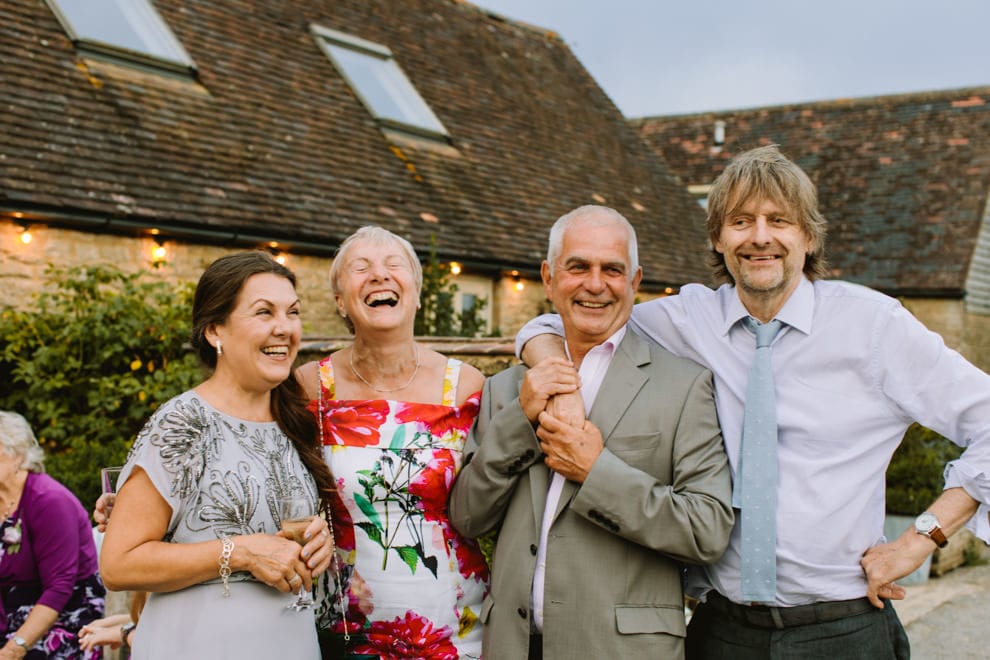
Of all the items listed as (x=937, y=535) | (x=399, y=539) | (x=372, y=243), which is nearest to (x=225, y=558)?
(x=399, y=539)

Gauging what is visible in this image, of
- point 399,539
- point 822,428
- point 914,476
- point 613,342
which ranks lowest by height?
point 914,476

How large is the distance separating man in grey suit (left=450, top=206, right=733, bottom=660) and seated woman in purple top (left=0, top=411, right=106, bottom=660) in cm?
210

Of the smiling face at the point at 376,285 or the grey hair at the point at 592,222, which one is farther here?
the smiling face at the point at 376,285

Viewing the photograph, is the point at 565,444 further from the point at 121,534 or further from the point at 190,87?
the point at 190,87

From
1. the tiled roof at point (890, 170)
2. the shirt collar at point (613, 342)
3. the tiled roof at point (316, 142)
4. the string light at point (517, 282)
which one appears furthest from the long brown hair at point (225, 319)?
the tiled roof at point (890, 170)

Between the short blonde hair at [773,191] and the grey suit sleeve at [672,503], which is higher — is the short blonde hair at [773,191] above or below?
above

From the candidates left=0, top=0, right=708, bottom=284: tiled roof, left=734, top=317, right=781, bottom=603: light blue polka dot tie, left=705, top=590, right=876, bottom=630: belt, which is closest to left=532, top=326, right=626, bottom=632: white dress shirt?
left=734, top=317, right=781, bottom=603: light blue polka dot tie

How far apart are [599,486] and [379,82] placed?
37.3ft

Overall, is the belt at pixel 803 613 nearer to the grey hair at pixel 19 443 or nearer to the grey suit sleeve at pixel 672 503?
the grey suit sleeve at pixel 672 503

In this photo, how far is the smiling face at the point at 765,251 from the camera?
8.89 feet

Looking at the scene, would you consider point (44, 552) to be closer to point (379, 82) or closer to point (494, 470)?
point (494, 470)

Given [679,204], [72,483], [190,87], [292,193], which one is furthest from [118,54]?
[679,204]

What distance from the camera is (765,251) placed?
8.90ft

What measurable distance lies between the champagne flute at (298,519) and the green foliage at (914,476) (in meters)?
6.59
